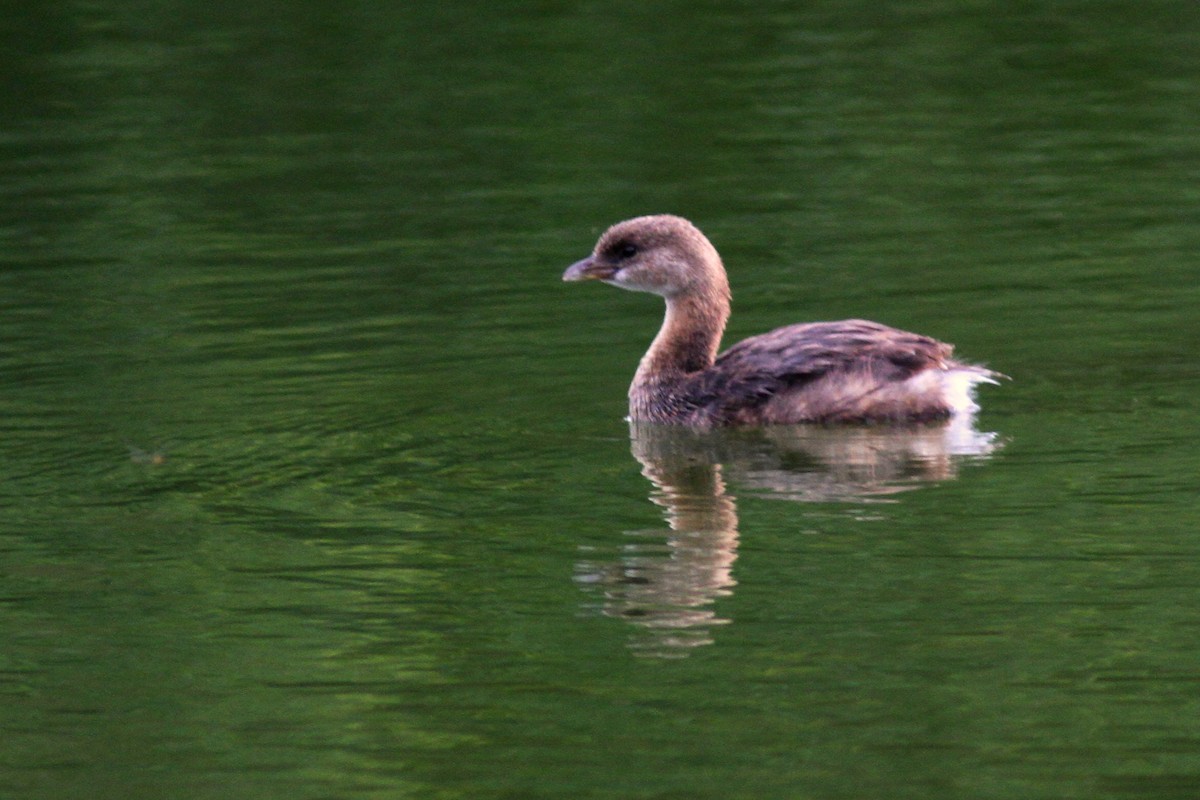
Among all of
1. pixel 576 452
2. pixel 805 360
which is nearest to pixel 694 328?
pixel 805 360

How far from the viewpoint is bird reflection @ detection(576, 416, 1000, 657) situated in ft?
27.7

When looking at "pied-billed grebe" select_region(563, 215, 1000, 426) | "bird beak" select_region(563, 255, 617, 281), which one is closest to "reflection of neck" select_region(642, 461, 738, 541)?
"pied-billed grebe" select_region(563, 215, 1000, 426)

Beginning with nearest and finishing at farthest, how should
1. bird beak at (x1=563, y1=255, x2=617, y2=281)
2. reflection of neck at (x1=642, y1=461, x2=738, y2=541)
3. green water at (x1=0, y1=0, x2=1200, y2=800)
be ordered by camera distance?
green water at (x1=0, y1=0, x2=1200, y2=800) < reflection of neck at (x1=642, y1=461, x2=738, y2=541) < bird beak at (x1=563, y1=255, x2=617, y2=281)

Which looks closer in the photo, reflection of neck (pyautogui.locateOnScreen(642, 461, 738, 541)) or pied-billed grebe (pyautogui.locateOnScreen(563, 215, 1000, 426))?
reflection of neck (pyautogui.locateOnScreen(642, 461, 738, 541))

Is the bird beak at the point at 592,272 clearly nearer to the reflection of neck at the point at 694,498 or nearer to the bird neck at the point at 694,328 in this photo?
the bird neck at the point at 694,328

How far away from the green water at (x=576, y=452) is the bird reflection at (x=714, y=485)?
32mm

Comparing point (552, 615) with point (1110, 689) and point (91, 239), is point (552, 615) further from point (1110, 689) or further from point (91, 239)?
point (91, 239)

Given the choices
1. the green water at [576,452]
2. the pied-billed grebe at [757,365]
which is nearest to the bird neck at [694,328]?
the pied-billed grebe at [757,365]

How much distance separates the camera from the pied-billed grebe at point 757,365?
11.0 m

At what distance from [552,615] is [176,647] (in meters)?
1.30

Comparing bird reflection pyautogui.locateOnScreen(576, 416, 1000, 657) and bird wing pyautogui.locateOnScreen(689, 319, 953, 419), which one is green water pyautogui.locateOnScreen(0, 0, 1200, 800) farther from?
bird wing pyautogui.locateOnScreen(689, 319, 953, 419)

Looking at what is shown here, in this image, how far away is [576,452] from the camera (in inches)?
426

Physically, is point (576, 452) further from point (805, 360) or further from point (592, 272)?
point (592, 272)

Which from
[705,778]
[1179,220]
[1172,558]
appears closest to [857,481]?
[1172,558]
